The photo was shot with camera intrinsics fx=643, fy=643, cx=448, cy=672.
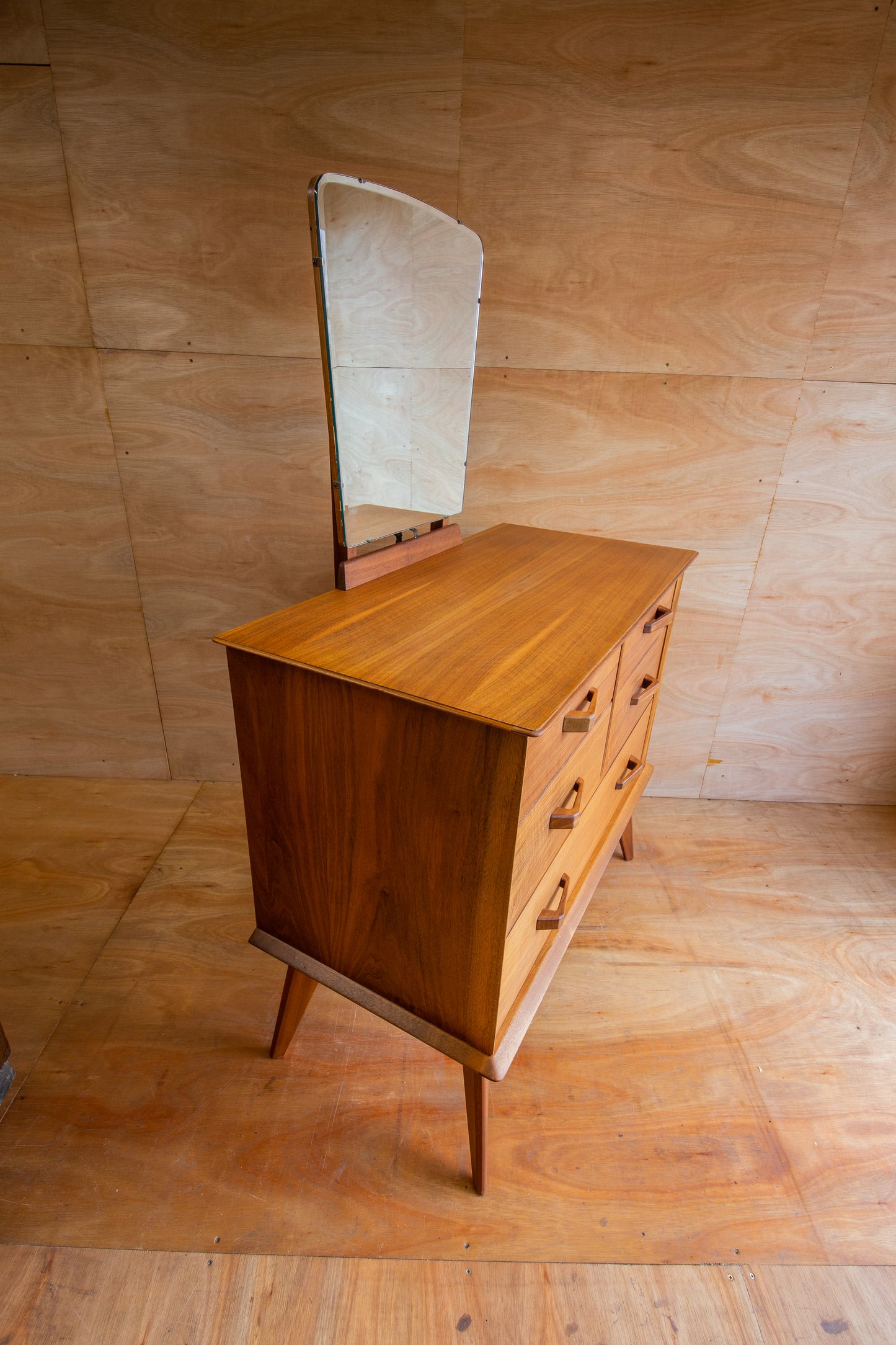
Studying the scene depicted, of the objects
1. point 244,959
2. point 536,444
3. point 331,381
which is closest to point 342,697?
point 331,381

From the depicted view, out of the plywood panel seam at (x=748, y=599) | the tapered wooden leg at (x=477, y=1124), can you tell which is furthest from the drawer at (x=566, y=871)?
the plywood panel seam at (x=748, y=599)

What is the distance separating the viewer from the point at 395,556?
1197mm

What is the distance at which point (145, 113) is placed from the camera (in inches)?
54.8

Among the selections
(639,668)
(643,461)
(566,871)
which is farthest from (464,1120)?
(643,461)

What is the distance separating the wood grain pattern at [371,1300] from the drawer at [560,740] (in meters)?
0.79

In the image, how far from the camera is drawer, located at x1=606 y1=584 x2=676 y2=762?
1125 mm

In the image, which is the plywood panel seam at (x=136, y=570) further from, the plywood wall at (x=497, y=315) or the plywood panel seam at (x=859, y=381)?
the plywood panel seam at (x=859, y=381)

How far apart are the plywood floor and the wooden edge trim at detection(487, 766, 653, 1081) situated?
26cm

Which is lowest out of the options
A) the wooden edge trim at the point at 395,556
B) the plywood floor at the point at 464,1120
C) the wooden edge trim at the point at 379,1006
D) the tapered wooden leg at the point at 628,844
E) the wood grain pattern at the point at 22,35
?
the plywood floor at the point at 464,1120

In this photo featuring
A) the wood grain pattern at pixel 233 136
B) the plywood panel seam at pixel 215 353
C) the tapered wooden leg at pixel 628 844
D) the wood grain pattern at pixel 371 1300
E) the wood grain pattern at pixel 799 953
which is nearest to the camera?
the wood grain pattern at pixel 371 1300

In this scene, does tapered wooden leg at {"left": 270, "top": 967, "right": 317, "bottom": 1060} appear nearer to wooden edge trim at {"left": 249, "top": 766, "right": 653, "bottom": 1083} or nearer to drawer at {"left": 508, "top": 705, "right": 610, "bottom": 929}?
wooden edge trim at {"left": 249, "top": 766, "right": 653, "bottom": 1083}

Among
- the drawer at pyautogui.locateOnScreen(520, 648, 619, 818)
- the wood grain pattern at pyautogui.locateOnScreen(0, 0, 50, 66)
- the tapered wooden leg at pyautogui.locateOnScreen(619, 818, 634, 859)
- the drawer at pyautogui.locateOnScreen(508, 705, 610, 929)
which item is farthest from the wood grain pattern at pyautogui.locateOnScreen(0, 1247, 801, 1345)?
the wood grain pattern at pyautogui.locateOnScreen(0, 0, 50, 66)

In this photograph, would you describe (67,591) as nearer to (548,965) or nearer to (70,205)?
(70,205)

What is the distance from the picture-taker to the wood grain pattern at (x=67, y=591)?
65.0 inches
